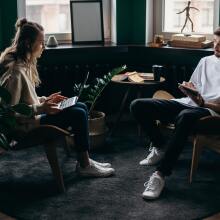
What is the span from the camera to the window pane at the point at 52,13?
13.2 feet

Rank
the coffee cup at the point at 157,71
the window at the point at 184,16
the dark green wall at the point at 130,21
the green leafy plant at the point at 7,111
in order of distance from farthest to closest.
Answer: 1. the dark green wall at the point at 130,21
2. the window at the point at 184,16
3. the coffee cup at the point at 157,71
4. the green leafy plant at the point at 7,111

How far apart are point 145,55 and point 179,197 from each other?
1687 mm

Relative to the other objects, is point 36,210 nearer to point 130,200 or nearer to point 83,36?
point 130,200

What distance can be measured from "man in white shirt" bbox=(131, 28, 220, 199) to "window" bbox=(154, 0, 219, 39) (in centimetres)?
79

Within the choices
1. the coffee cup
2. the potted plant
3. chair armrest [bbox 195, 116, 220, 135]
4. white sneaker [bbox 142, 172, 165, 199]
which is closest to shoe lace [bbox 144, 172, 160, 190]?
white sneaker [bbox 142, 172, 165, 199]

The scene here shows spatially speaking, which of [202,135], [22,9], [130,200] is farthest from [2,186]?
[22,9]

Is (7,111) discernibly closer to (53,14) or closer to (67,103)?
(67,103)

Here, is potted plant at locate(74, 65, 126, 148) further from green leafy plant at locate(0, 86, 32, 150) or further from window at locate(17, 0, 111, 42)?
green leafy plant at locate(0, 86, 32, 150)

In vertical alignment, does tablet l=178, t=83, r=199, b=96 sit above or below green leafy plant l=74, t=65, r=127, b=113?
above

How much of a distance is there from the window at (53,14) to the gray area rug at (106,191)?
1.18 metres

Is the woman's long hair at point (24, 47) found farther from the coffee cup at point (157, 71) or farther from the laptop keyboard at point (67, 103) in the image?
the coffee cup at point (157, 71)

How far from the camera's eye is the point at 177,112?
10.3ft

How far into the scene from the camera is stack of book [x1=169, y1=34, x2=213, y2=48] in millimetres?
3766

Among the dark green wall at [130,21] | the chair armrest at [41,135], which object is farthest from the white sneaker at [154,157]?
the dark green wall at [130,21]
